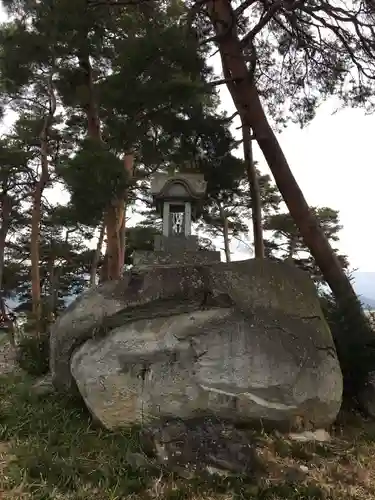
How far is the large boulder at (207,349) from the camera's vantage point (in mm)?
3479

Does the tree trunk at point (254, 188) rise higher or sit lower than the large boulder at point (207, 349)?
higher

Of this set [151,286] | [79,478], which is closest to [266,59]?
[151,286]

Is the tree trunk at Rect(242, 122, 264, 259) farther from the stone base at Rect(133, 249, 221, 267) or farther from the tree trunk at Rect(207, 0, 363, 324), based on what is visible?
the stone base at Rect(133, 249, 221, 267)

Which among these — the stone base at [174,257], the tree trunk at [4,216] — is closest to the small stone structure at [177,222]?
the stone base at [174,257]

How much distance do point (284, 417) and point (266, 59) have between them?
4840 millimetres

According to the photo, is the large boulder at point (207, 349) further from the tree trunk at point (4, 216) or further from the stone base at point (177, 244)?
the tree trunk at point (4, 216)

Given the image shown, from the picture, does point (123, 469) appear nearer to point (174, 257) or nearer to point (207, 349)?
point (207, 349)

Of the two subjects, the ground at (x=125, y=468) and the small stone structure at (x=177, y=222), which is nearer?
the ground at (x=125, y=468)

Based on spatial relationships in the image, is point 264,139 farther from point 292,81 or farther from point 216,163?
point 292,81

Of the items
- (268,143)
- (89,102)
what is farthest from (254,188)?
(89,102)

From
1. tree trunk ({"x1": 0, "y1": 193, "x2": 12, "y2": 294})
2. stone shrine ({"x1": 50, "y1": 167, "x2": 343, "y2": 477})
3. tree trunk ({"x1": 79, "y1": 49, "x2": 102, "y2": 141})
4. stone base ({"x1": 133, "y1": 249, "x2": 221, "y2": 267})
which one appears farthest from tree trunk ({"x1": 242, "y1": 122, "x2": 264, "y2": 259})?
tree trunk ({"x1": 0, "y1": 193, "x2": 12, "y2": 294})

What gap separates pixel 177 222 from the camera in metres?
4.81

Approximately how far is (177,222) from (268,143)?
154cm

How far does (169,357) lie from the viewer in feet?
11.6
